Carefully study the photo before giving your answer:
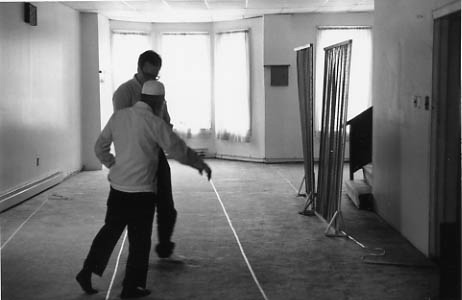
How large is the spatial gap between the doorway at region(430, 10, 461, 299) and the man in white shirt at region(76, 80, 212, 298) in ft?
6.34

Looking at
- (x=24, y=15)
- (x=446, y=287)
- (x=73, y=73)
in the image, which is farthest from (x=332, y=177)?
→ (x=73, y=73)

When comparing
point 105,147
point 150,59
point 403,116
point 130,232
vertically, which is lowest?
point 130,232

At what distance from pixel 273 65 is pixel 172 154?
7.78 metres

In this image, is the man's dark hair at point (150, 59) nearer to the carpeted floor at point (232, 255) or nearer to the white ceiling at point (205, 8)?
the carpeted floor at point (232, 255)

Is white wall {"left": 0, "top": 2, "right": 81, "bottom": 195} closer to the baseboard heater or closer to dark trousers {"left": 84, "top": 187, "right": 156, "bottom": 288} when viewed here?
the baseboard heater

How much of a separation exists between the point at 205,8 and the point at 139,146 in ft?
22.8

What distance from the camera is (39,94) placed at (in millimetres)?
8453

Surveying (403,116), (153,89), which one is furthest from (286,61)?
(153,89)

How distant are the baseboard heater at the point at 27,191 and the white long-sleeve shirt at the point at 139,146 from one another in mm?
3421

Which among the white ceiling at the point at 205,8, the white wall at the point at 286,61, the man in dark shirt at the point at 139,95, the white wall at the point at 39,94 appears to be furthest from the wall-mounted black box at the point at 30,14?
the white wall at the point at 286,61

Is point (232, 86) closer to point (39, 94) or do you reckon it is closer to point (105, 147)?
point (39, 94)

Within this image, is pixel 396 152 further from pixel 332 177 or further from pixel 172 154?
pixel 172 154

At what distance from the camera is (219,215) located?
7.00 meters

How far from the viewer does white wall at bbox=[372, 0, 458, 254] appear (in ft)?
17.0
